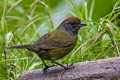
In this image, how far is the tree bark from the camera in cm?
360

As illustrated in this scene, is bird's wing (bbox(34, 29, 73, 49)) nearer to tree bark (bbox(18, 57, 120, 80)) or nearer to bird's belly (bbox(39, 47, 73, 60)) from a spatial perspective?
bird's belly (bbox(39, 47, 73, 60))

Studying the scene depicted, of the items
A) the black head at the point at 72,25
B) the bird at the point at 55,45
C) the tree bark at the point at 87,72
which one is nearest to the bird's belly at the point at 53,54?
the bird at the point at 55,45

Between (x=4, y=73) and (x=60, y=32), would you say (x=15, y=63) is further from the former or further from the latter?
(x=60, y=32)

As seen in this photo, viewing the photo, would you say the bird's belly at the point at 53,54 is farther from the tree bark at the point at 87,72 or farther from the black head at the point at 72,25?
the black head at the point at 72,25

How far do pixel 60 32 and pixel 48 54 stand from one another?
46 centimetres

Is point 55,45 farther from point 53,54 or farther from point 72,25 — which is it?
point 72,25

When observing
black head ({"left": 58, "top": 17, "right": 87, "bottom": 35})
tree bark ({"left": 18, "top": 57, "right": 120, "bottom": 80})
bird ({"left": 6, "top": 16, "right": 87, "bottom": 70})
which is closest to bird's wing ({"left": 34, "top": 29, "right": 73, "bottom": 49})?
bird ({"left": 6, "top": 16, "right": 87, "bottom": 70})

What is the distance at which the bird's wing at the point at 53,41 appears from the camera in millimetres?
4199

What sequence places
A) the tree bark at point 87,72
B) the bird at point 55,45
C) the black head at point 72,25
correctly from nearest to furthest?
the tree bark at point 87,72 → the bird at point 55,45 → the black head at point 72,25

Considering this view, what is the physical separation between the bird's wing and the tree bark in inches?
12.7

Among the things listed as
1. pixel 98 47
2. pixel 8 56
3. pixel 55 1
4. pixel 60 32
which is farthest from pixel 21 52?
pixel 55 1

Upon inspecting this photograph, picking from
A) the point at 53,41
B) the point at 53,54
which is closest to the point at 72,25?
the point at 53,41

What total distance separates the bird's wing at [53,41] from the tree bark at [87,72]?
1.05 feet

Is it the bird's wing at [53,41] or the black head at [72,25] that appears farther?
the black head at [72,25]
